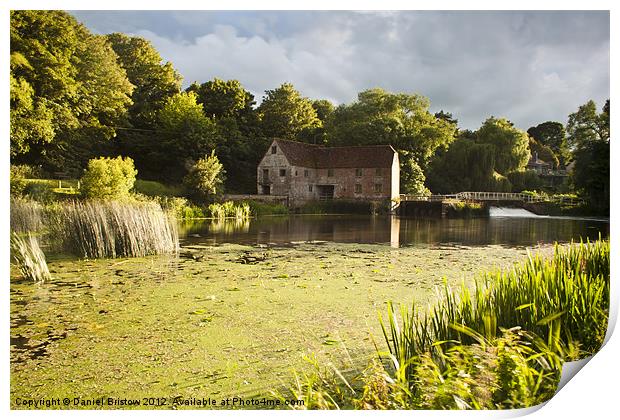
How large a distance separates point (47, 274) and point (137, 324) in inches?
75.5

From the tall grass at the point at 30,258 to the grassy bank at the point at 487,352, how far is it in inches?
122

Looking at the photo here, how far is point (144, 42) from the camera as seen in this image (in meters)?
4.19

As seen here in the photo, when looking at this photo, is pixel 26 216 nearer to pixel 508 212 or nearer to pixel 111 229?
pixel 111 229

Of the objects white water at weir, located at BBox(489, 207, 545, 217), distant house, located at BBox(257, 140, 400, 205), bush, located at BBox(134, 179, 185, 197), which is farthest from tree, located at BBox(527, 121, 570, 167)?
distant house, located at BBox(257, 140, 400, 205)

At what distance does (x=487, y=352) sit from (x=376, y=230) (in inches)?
314

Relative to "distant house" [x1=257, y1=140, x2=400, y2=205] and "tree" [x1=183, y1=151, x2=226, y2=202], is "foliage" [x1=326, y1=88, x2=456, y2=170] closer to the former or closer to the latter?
"distant house" [x1=257, y1=140, x2=400, y2=205]

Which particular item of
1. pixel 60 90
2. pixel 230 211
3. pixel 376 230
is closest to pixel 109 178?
pixel 60 90

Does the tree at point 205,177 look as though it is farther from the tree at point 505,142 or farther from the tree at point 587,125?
the tree at point 587,125

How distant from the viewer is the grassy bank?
233 cm

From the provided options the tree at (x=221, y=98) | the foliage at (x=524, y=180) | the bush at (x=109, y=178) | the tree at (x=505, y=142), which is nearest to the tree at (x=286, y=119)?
the tree at (x=221, y=98)

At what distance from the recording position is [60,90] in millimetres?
4551

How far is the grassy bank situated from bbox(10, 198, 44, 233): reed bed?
2704mm

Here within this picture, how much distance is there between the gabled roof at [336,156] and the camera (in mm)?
10453
